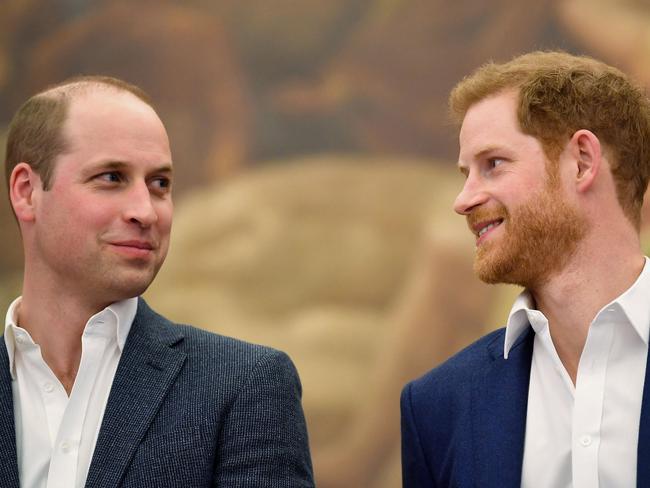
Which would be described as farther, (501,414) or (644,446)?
(501,414)

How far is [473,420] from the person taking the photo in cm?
289

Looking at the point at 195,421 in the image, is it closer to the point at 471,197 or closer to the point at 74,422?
the point at 74,422

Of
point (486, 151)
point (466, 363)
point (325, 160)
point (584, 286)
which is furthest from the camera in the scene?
point (325, 160)

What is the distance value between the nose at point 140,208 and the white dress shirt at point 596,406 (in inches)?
44.9

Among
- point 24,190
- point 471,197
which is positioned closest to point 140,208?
point 24,190

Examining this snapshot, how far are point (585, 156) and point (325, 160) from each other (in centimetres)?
406

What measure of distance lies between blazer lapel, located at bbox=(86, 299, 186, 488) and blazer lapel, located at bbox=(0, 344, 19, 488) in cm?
22

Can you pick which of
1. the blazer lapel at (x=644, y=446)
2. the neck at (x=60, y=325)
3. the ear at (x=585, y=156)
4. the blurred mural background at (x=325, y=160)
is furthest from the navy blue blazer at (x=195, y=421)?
the blurred mural background at (x=325, y=160)

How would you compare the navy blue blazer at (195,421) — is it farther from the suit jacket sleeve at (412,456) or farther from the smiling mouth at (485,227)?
the smiling mouth at (485,227)

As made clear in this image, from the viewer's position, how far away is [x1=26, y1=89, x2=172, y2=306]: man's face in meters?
2.84

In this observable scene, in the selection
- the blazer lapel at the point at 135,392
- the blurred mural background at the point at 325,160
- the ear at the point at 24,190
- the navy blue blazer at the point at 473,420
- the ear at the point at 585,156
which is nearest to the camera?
the blazer lapel at the point at 135,392

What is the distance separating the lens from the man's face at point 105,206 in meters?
2.84

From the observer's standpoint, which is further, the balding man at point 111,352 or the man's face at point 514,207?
the man's face at point 514,207

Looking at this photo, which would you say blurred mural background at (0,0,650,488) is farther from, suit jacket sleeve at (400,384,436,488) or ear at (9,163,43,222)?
ear at (9,163,43,222)
